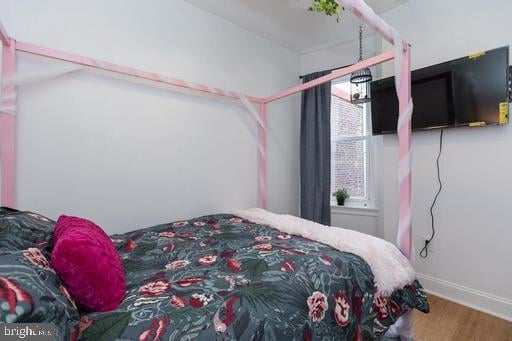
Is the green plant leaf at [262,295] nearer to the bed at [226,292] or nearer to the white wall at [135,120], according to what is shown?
the bed at [226,292]

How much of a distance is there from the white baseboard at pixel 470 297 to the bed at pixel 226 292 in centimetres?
98

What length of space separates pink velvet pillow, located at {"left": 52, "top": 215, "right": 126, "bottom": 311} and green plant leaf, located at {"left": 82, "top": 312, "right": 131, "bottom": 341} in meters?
0.06

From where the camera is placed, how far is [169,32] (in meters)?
2.16

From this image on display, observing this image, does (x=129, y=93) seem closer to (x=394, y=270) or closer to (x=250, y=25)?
(x=250, y=25)

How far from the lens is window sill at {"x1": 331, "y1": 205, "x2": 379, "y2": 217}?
2.76 m

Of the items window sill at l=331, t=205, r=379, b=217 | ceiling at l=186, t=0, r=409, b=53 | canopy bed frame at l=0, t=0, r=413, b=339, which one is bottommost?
window sill at l=331, t=205, r=379, b=217

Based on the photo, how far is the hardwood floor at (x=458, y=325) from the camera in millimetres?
1596

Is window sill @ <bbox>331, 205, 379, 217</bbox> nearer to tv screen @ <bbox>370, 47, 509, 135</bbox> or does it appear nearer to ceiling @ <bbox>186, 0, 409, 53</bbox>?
tv screen @ <bbox>370, 47, 509, 135</bbox>

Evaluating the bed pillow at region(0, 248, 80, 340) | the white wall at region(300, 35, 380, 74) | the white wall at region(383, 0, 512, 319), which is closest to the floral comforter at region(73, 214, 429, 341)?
the bed pillow at region(0, 248, 80, 340)

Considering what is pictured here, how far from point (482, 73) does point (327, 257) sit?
5.86 ft

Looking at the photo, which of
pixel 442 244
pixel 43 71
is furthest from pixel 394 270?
pixel 43 71

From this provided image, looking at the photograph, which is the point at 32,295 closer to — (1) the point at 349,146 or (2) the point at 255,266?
(2) the point at 255,266

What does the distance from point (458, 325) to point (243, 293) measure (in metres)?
1.73

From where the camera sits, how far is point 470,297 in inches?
77.0
